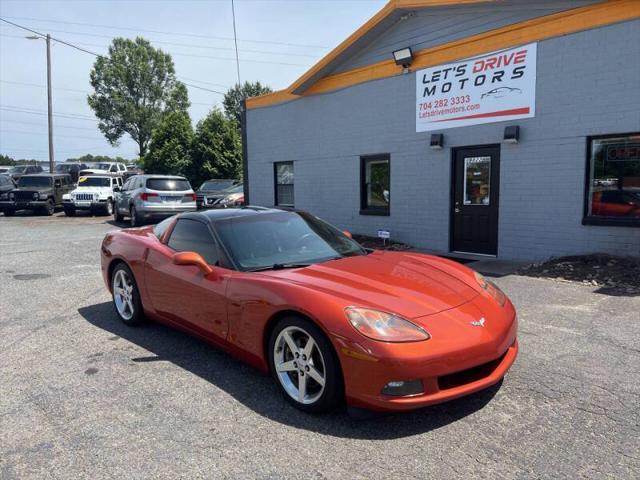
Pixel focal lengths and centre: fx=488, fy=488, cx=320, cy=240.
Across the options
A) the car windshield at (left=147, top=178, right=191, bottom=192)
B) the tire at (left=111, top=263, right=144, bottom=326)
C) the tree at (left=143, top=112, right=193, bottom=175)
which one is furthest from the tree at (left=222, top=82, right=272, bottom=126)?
the tire at (left=111, top=263, right=144, bottom=326)

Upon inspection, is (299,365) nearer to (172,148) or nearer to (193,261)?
(193,261)

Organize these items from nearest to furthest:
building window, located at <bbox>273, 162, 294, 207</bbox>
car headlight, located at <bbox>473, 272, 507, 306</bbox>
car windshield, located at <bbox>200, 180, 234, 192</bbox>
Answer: car headlight, located at <bbox>473, 272, 507, 306</bbox> → building window, located at <bbox>273, 162, 294, 207</bbox> → car windshield, located at <bbox>200, 180, 234, 192</bbox>

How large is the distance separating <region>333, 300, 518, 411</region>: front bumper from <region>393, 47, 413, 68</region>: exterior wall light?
27.3ft

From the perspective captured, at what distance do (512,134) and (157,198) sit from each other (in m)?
11.2

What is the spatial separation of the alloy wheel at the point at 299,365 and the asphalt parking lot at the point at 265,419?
143 mm

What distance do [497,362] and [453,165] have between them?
23.3ft

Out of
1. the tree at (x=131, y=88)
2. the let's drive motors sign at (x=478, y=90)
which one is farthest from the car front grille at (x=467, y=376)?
the tree at (x=131, y=88)

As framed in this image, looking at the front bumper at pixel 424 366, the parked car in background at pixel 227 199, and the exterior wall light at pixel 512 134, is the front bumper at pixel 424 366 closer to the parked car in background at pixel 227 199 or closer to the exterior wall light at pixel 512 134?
the exterior wall light at pixel 512 134

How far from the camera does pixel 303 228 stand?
452 cm

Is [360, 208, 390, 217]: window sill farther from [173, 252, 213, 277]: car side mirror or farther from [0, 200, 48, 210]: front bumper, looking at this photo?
[0, 200, 48, 210]: front bumper

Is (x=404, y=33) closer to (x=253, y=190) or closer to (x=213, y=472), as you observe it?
(x=253, y=190)

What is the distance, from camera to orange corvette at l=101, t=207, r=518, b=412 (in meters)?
2.83

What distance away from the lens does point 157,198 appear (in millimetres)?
15688

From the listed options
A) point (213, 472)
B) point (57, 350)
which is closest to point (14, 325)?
point (57, 350)
